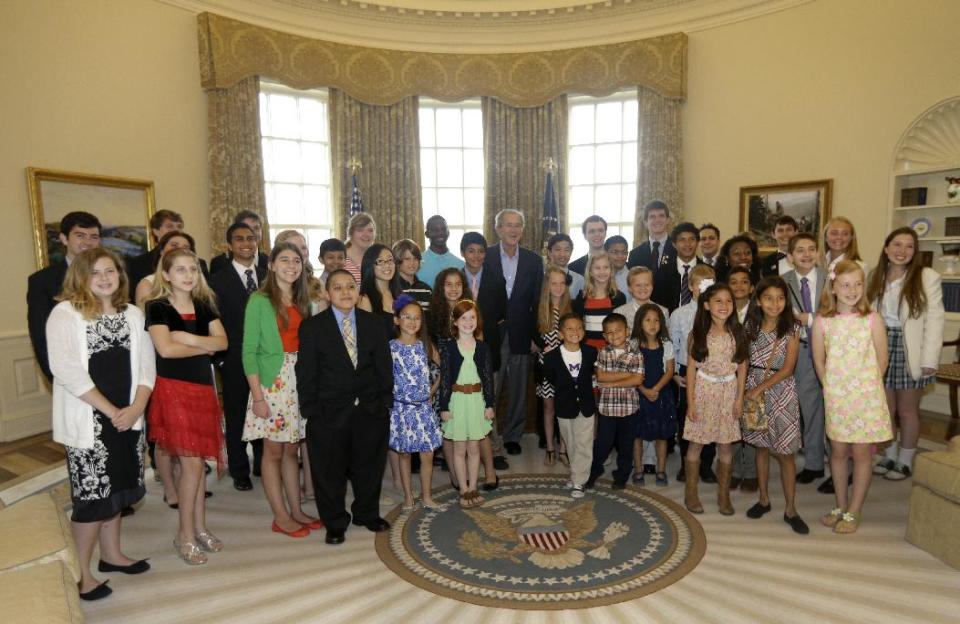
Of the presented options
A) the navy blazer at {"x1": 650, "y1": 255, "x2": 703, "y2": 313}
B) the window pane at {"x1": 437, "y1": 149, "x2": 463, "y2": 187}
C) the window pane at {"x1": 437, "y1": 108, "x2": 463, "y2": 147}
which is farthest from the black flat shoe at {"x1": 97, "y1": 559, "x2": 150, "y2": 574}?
the window pane at {"x1": 437, "y1": 108, "x2": 463, "y2": 147}

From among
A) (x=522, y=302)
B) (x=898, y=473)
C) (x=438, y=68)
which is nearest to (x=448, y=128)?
(x=438, y=68)

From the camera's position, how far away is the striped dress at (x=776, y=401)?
357 cm

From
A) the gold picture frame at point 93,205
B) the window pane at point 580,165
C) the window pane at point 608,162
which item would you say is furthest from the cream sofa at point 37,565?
the window pane at point 608,162

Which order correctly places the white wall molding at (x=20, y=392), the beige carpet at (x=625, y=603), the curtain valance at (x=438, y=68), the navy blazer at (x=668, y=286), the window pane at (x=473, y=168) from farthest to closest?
1. the window pane at (x=473, y=168)
2. the curtain valance at (x=438, y=68)
3. the white wall molding at (x=20, y=392)
4. the navy blazer at (x=668, y=286)
5. the beige carpet at (x=625, y=603)

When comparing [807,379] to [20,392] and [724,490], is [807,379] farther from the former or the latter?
[20,392]

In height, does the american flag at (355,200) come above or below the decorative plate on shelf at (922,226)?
above

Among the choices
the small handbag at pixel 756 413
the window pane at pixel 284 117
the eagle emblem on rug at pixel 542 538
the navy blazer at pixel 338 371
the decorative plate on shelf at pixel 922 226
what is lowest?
the eagle emblem on rug at pixel 542 538

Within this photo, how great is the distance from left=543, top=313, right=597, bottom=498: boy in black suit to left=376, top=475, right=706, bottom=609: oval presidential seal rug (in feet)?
0.68

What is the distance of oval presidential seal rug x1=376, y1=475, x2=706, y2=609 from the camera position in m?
2.91

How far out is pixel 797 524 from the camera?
347cm

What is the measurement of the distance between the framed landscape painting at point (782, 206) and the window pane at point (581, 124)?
7.84 feet

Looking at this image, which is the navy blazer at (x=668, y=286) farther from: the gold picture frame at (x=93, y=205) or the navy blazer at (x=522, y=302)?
the gold picture frame at (x=93, y=205)

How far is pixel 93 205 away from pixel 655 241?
5644 millimetres

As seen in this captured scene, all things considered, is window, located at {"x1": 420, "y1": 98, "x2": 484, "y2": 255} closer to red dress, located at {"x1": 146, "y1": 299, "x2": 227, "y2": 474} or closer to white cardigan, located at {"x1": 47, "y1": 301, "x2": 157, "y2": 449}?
red dress, located at {"x1": 146, "y1": 299, "x2": 227, "y2": 474}
